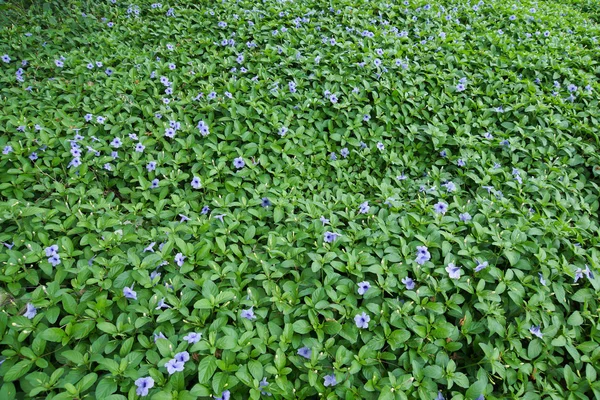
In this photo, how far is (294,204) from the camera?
283 centimetres

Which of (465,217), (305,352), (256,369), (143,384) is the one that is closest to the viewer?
(143,384)

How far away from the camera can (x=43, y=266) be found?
7.40 feet

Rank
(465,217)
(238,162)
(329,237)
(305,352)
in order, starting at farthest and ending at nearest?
(238,162) → (465,217) → (329,237) → (305,352)

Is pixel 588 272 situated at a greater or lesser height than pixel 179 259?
greater

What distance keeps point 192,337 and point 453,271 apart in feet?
4.57

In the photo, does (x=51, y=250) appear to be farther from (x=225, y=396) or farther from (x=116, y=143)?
(x=225, y=396)

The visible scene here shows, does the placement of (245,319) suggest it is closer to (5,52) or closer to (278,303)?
(278,303)

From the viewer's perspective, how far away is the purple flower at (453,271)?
89.0 inches

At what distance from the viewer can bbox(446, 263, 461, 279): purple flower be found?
226 centimetres

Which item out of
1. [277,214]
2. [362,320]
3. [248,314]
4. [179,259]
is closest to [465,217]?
[362,320]

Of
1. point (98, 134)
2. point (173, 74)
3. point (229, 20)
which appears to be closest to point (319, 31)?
point (229, 20)

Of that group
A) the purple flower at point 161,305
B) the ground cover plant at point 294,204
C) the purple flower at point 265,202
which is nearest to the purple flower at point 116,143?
the ground cover plant at point 294,204

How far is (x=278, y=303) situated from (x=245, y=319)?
0.19 metres

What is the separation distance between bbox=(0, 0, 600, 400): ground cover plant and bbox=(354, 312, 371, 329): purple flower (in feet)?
0.15
